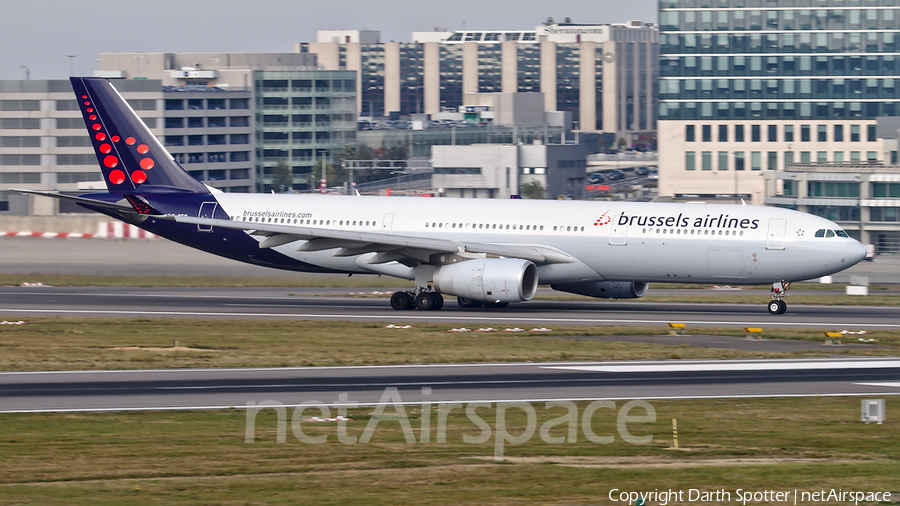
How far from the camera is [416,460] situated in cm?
1916

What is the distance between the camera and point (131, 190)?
153 ft

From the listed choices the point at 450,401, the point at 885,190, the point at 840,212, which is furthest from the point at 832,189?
the point at 450,401

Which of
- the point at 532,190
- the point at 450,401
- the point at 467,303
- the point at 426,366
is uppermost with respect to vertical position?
the point at 532,190

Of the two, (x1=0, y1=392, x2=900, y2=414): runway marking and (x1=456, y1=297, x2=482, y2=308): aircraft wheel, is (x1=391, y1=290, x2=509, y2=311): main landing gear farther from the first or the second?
(x1=0, y1=392, x2=900, y2=414): runway marking

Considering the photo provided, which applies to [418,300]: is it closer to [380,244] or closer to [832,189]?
[380,244]

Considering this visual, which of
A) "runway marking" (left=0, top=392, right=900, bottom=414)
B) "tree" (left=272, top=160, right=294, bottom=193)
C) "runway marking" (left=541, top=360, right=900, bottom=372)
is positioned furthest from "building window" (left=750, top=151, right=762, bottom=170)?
"runway marking" (left=0, top=392, right=900, bottom=414)

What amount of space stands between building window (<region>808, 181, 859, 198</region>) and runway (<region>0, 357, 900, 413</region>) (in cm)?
6676

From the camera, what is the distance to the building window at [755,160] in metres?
126

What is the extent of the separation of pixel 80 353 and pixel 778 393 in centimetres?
1890

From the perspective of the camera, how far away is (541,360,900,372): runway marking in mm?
29391

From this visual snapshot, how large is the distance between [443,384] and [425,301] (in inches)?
630

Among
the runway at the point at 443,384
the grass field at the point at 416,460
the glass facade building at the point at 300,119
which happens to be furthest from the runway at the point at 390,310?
the glass facade building at the point at 300,119

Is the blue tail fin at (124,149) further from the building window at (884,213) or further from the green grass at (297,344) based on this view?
the building window at (884,213)

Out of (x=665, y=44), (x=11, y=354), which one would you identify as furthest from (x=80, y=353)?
(x=665, y=44)
